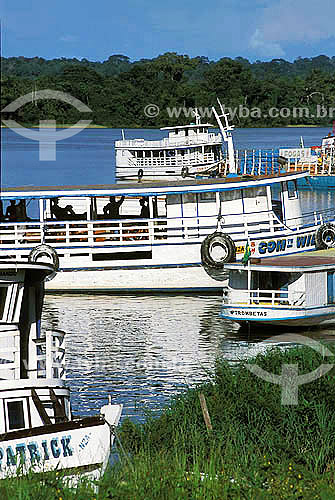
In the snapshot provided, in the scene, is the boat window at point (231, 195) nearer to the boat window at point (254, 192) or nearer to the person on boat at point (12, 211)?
the boat window at point (254, 192)

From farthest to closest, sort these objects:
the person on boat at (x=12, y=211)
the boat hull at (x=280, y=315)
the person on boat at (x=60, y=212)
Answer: the person on boat at (x=60, y=212) → the person on boat at (x=12, y=211) → the boat hull at (x=280, y=315)

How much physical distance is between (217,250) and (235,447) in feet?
49.6

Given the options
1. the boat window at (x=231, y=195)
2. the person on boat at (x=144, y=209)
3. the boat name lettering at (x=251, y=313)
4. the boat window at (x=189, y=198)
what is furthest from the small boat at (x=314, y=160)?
the boat name lettering at (x=251, y=313)

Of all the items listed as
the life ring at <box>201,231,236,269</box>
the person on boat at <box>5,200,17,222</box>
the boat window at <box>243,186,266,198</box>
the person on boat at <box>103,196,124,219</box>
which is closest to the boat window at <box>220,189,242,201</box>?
the boat window at <box>243,186,266,198</box>

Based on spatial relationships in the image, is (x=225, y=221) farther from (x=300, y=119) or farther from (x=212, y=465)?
(x=300, y=119)

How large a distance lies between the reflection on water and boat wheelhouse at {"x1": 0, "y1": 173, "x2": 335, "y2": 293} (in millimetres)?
660

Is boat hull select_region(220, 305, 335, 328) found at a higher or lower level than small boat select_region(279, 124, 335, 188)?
lower

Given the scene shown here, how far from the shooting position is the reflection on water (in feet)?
56.9

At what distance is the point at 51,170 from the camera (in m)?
84.4

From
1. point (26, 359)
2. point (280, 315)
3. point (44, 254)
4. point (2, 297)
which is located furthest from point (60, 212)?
point (2, 297)

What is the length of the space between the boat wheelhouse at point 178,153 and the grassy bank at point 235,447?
43.5 meters

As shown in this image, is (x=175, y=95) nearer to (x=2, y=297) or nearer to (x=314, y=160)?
(x=314, y=160)

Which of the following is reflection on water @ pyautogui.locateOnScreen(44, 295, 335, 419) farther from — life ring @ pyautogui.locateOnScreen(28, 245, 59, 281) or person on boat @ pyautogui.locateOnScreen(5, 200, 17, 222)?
person on boat @ pyautogui.locateOnScreen(5, 200, 17, 222)

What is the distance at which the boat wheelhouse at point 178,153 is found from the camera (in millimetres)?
58844
